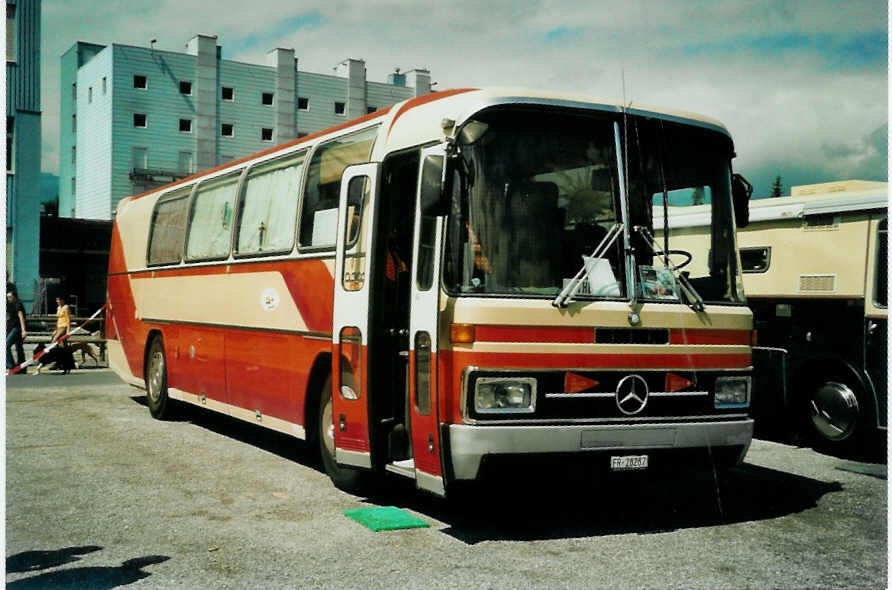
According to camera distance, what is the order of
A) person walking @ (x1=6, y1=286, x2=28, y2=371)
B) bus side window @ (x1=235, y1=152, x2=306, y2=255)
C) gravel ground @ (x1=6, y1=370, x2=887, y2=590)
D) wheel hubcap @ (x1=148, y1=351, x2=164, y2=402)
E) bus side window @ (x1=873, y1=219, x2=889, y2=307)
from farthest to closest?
person walking @ (x1=6, y1=286, x2=28, y2=371) < wheel hubcap @ (x1=148, y1=351, x2=164, y2=402) < bus side window @ (x1=873, y1=219, x2=889, y2=307) < bus side window @ (x1=235, y1=152, x2=306, y2=255) < gravel ground @ (x1=6, y1=370, x2=887, y2=590)

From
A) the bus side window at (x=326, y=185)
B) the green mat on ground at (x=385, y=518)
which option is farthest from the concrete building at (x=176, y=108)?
the green mat on ground at (x=385, y=518)

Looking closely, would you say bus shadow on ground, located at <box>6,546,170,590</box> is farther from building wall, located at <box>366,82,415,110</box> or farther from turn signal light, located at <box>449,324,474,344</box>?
building wall, located at <box>366,82,415,110</box>

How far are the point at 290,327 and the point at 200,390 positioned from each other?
117 inches

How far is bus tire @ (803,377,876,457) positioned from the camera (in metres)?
10.7

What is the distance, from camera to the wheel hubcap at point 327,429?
880 cm

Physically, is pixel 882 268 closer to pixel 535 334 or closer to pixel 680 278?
pixel 680 278

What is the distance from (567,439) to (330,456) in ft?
8.82

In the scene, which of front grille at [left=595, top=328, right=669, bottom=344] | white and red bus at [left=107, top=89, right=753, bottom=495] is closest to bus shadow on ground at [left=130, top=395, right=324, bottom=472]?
white and red bus at [left=107, top=89, right=753, bottom=495]

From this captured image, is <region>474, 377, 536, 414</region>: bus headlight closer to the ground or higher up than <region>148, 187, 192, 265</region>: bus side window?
closer to the ground

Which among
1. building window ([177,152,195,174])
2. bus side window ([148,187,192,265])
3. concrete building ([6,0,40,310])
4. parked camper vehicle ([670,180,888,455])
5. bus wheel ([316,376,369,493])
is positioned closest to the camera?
bus wheel ([316,376,369,493])

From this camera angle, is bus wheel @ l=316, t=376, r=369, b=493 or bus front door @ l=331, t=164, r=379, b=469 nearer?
bus front door @ l=331, t=164, r=379, b=469

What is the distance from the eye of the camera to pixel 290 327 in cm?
948

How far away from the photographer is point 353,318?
316 inches

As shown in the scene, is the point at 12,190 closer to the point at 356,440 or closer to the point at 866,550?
the point at 356,440
